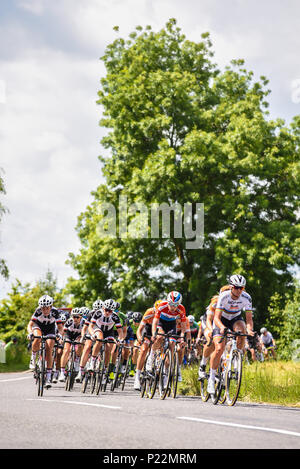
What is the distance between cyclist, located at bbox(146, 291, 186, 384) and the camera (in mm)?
12680

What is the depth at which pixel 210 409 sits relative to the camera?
1033 centimetres

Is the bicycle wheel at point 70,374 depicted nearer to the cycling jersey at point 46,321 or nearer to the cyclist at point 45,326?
the cyclist at point 45,326

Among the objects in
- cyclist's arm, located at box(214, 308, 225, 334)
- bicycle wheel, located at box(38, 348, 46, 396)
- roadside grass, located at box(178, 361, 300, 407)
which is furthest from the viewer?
bicycle wheel, located at box(38, 348, 46, 396)

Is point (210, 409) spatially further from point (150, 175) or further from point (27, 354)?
point (27, 354)

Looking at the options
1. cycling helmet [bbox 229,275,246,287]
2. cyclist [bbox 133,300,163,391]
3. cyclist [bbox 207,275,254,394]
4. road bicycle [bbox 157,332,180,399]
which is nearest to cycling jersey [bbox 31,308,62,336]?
cyclist [bbox 133,300,163,391]

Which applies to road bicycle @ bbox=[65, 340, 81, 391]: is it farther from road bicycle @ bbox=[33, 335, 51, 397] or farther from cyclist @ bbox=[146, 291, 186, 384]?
cyclist @ bbox=[146, 291, 186, 384]

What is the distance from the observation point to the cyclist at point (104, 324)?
1430 cm

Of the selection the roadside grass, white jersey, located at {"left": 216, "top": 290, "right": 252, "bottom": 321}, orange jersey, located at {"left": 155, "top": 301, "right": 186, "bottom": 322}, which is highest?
white jersey, located at {"left": 216, "top": 290, "right": 252, "bottom": 321}

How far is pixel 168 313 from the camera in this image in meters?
13.2

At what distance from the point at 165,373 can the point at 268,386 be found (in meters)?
2.14

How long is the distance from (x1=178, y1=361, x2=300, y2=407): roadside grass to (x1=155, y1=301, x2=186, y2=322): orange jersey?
198 centimetres

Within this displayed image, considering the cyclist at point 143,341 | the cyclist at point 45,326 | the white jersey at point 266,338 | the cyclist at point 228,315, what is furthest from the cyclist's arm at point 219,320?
the white jersey at point 266,338

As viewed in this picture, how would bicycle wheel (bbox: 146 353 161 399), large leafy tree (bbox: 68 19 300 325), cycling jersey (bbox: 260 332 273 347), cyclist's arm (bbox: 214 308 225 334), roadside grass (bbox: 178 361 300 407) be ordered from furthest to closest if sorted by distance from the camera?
large leafy tree (bbox: 68 19 300 325), cycling jersey (bbox: 260 332 273 347), roadside grass (bbox: 178 361 300 407), bicycle wheel (bbox: 146 353 161 399), cyclist's arm (bbox: 214 308 225 334)
